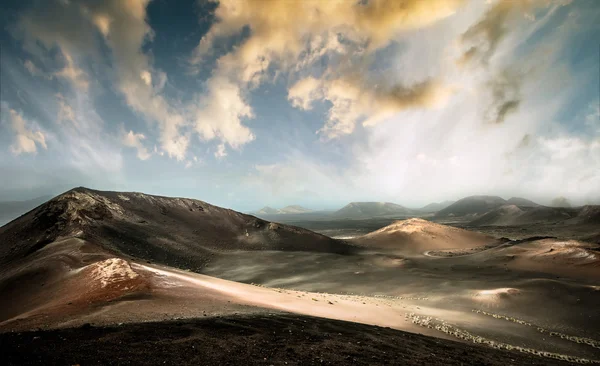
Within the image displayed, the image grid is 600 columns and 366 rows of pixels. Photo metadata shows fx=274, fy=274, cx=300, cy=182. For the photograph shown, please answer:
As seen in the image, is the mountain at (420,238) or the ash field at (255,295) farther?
the mountain at (420,238)

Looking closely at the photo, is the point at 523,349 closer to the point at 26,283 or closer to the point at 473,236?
the point at 26,283

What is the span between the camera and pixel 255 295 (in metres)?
21.0

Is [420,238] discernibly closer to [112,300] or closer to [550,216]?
[112,300]

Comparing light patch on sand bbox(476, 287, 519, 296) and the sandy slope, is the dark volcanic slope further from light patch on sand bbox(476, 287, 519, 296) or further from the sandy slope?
light patch on sand bbox(476, 287, 519, 296)

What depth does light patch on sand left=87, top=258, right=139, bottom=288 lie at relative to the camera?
16.1m

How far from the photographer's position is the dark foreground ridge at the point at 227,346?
6.73m

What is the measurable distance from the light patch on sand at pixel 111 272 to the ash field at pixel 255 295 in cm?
13

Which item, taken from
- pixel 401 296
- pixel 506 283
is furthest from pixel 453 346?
pixel 506 283

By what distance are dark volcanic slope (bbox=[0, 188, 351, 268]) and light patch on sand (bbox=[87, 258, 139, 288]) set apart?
17664 mm

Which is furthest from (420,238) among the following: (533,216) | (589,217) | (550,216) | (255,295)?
(533,216)

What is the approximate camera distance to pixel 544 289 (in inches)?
1278

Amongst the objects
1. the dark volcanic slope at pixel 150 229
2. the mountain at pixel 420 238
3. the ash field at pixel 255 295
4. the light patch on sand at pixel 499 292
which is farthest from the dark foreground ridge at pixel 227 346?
the mountain at pixel 420 238

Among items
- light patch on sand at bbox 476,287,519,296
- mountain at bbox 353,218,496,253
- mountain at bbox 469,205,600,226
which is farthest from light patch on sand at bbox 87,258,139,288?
mountain at bbox 469,205,600,226

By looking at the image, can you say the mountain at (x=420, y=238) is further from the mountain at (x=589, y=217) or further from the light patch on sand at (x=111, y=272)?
the mountain at (x=589, y=217)
